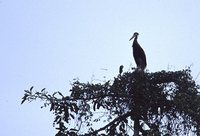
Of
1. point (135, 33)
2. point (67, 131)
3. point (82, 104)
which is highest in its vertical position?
point (135, 33)

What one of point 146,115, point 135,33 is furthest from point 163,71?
point 135,33

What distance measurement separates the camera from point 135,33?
13.2 meters

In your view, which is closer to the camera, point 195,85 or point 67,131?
point 67,131

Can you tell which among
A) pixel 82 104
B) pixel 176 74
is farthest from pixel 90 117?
pixel 176 74

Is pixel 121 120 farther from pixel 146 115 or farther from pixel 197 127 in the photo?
pixel 197 127

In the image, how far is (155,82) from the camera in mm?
10141

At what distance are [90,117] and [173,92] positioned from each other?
169 centimetres

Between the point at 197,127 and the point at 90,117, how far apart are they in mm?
2074

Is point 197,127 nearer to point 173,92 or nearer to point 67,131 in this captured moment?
point 173,92

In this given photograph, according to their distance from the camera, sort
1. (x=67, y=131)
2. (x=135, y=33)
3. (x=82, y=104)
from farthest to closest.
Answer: (x=135, y=33), (x=82, y=104), (x=67, y=131)

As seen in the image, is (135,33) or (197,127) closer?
(197,127)

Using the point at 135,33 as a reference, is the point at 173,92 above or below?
below

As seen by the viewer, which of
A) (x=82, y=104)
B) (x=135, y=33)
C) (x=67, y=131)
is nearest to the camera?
(x=67, y=131)

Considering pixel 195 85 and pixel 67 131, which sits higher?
pixel 195 85
